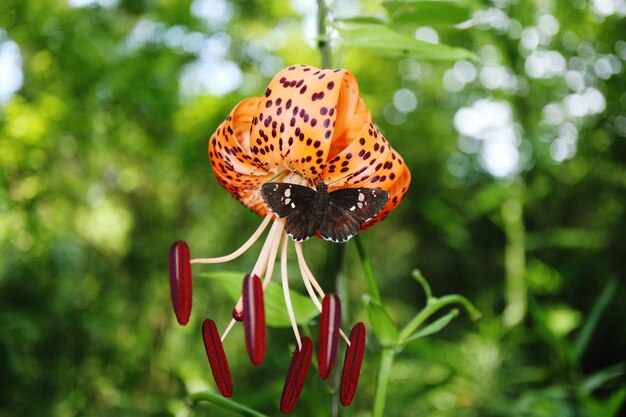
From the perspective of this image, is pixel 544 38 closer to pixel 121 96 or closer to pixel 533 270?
pixel 533 270

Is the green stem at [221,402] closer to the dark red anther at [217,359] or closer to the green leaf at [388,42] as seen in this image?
the dark red anther at [217,359]

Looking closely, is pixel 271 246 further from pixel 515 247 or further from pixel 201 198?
pixel 201 198

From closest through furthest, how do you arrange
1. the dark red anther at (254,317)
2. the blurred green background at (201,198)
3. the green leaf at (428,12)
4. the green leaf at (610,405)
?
the dark red anther at (254,317)
the green leaf at (428,12)
the green leaf at (610,405)
the blurred green background at (201,198)

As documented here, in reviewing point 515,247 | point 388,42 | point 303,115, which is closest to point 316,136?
point 303,115

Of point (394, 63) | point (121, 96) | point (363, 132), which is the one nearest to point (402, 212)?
point (394, 63)

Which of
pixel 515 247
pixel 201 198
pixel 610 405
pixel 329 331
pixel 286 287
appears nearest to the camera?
pixel 329 331

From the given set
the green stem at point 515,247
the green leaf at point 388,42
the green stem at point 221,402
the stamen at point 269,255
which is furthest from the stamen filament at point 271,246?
the green stem at point 515,247
